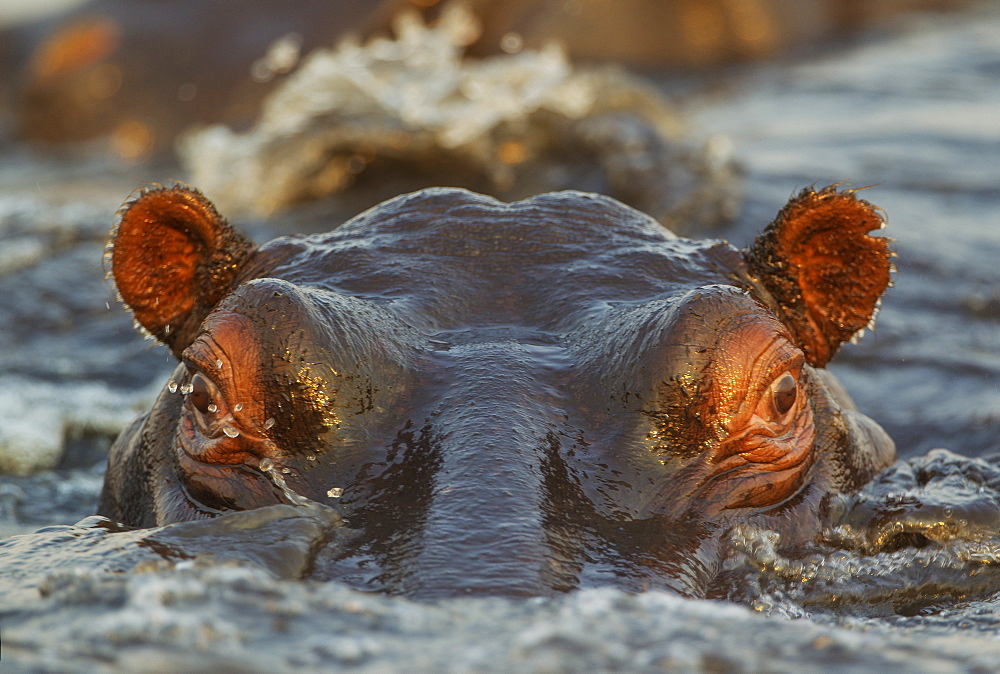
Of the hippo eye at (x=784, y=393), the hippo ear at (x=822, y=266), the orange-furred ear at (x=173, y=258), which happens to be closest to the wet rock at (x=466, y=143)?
the hippo ear at (x=822, y=266)

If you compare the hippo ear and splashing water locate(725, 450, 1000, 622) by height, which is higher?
the hippo ear

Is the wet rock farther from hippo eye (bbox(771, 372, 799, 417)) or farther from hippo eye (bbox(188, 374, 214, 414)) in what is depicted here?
hippo eye (bbox(188, 374, 214, 414))

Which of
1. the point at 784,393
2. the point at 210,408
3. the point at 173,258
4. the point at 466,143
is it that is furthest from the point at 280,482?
the point at 466,143

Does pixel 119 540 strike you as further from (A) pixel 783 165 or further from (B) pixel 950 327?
(A) pixel 783 165

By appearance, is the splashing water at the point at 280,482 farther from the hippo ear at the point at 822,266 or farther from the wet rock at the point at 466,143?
the wet rock at the point at 466,143

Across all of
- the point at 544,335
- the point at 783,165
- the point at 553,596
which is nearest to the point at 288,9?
the point at 783,165

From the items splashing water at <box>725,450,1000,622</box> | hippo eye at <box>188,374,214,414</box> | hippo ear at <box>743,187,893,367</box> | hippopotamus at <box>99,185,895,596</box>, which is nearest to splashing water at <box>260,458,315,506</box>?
hippopotamus at <box>99,185,895,596</box>
